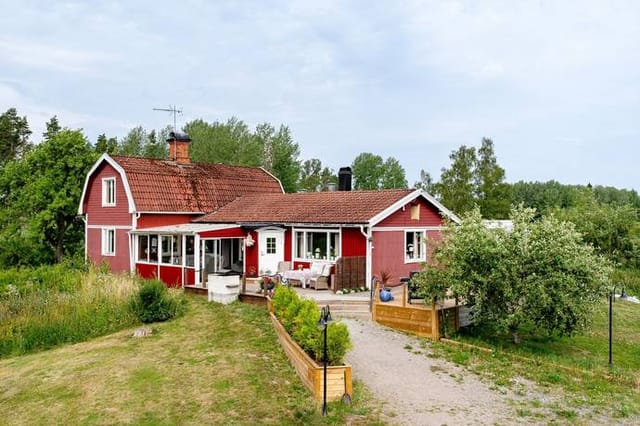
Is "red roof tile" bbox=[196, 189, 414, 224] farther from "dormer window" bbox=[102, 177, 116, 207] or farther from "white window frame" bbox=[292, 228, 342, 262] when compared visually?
"dormer window" bbox=[102, 177, 116, 207]

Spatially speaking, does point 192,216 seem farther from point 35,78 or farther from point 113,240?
point 35,78

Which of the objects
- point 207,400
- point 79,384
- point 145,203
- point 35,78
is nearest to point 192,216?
point 145,203

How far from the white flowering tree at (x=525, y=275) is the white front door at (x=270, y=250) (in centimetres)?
844

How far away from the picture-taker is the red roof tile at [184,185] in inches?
910

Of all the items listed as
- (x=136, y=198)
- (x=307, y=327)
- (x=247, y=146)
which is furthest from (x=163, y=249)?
(x=247, y=146)

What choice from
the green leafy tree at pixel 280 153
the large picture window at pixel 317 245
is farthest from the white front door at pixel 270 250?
the green leafy tree at pixel 280 153

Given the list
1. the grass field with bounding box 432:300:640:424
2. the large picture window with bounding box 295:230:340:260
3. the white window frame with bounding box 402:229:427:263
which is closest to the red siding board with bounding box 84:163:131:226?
the large picture window with bounding box 295:230:340:260

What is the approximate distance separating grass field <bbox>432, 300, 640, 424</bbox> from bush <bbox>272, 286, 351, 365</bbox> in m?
3.07

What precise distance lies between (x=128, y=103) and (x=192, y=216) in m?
12.5

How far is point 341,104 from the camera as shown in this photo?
2988 centimetres

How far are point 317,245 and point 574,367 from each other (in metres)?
10.7

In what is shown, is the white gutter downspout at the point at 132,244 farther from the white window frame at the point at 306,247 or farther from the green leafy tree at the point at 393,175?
the green leafy tree at the point at 393,175

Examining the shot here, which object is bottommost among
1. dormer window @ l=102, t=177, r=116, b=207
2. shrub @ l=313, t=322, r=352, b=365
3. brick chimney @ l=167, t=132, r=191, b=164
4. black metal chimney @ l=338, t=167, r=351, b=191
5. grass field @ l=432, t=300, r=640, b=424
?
grass field @ l=432, t=300, r=640, b=424

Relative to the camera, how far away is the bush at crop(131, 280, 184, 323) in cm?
1493
